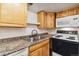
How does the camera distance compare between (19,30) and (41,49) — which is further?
(19,30)

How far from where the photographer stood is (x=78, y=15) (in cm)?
131

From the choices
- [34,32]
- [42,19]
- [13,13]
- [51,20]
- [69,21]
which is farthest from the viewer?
[34,32]

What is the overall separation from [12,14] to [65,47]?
85 centimetres

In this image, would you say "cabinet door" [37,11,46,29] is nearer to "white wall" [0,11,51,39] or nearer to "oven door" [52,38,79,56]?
"white wall" [0,11,51,39]

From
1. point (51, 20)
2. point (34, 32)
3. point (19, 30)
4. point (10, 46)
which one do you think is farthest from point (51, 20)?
point (10, 46)

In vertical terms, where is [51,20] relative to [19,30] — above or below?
above

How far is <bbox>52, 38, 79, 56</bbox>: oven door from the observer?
1252 mm

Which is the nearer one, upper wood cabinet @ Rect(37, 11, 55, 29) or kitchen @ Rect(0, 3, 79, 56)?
kitchen @ Rect(0, 3, 79, 56)

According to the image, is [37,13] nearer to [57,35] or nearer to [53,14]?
[53,14]

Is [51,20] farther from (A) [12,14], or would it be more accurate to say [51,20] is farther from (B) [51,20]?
(A) [12,14]

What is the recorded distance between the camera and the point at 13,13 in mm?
1042

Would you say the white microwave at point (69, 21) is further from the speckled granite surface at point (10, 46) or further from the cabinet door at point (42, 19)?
the speckled granite surface at point (10, 46)

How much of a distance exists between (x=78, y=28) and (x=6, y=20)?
961mm

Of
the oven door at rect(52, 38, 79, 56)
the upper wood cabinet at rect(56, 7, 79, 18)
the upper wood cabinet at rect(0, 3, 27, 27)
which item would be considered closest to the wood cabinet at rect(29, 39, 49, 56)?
the oven door at rect(52, 38, 79, 56)
